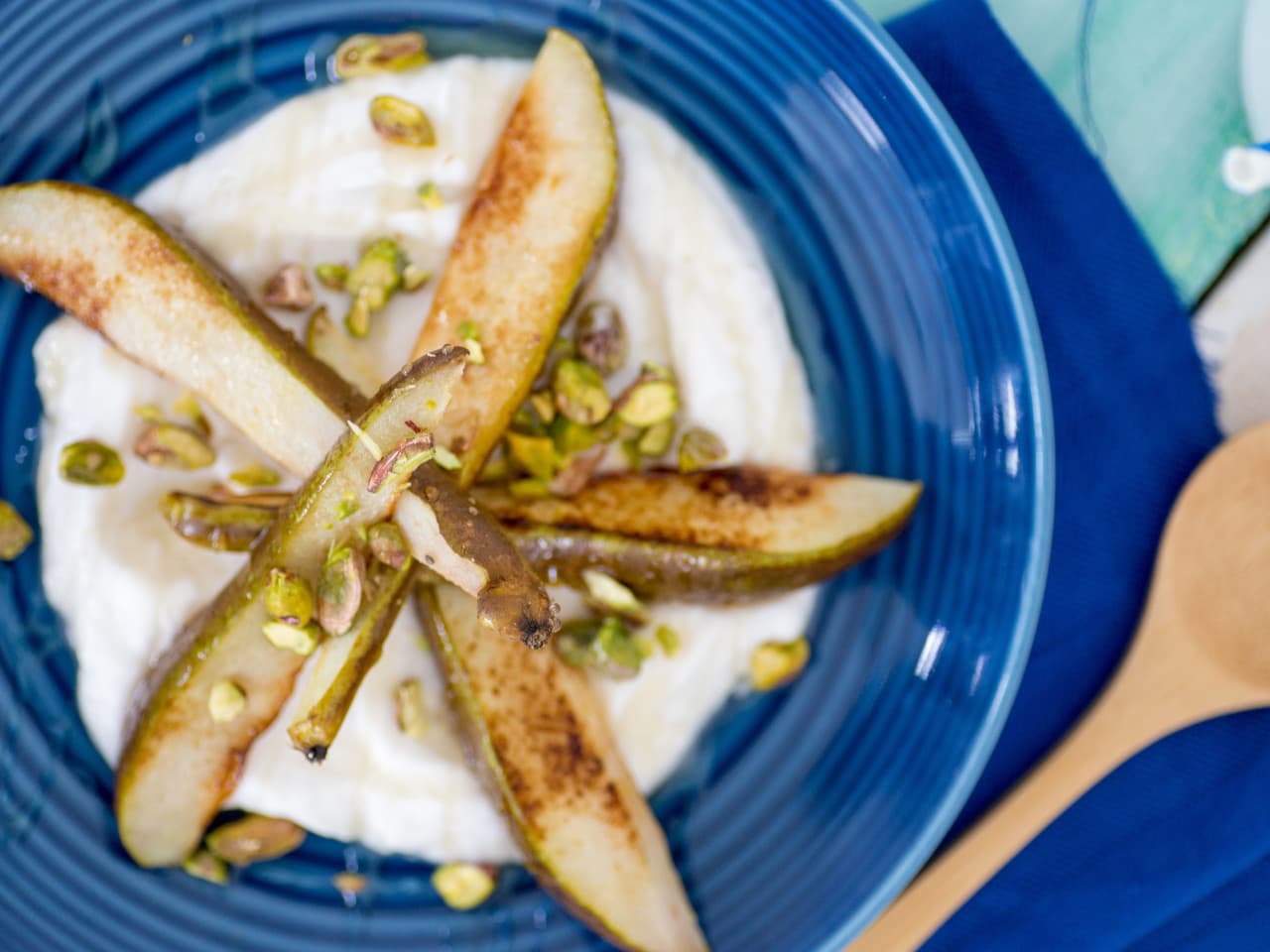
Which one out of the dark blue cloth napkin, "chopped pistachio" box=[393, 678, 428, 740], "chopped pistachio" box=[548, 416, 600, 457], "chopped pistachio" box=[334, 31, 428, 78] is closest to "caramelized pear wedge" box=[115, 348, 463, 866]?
"chopped pistachio" box=[393, 678, 428, 740]

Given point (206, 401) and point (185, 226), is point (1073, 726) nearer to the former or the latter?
point (206, 401)

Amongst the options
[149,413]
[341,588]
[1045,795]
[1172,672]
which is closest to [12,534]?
[149,413]

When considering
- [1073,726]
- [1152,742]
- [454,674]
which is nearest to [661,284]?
[454,674]

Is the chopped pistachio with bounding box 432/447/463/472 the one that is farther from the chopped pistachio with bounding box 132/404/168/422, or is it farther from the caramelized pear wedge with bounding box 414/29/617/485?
the chopped pistachio with bounding box 132/404/168/422

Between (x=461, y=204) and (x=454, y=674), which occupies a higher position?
(x=461, y=204)

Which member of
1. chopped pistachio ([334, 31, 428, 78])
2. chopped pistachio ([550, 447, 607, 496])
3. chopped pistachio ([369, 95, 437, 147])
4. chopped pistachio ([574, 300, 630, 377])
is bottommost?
chopped pistachio ([550, 447, 607, 496])
